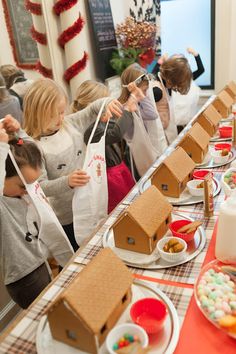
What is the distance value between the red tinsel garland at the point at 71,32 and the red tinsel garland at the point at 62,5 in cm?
13

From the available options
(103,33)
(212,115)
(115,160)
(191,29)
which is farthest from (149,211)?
(191,29)

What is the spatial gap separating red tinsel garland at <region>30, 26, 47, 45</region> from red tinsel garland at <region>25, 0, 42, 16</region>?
12 centimetres

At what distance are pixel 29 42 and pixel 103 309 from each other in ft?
8.44

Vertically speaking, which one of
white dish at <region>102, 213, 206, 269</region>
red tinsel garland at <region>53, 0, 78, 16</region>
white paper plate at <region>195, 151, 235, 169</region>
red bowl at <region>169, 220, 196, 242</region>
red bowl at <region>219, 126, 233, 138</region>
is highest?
red tinsel garland at <region>53, 0, 78, 16</region>

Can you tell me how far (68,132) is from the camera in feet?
5.47

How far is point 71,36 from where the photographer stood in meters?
2.89

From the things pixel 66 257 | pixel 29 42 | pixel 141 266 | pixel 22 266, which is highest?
pixel 29 42

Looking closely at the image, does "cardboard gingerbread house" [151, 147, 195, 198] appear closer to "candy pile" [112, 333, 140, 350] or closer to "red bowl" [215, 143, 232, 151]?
"red bowl" [215, 143, 232, 151]

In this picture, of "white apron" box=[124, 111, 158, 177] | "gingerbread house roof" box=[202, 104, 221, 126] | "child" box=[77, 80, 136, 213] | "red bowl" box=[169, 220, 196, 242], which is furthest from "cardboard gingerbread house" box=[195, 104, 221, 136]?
"red bowl" box=[169, 220, 196, 242]

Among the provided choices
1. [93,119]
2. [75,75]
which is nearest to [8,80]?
[75,75]

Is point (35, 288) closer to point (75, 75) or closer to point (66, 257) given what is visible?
point (66, 257)

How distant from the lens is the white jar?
0.90 m

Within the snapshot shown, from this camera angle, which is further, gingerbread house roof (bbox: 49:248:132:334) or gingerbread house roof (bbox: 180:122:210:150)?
gingerbread house roof (bbox: 180:122:210:150)

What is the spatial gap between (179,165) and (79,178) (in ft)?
1.31
